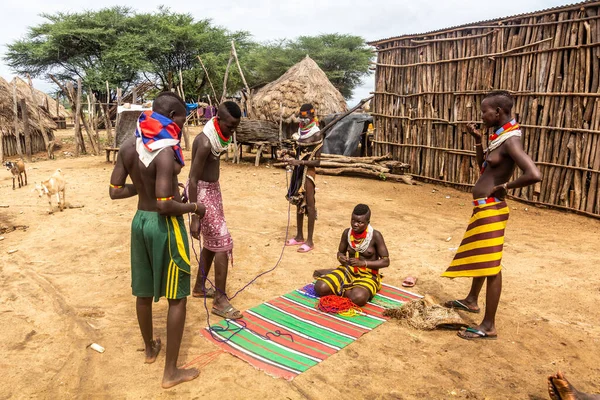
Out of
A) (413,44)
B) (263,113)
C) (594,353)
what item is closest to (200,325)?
(594,353)

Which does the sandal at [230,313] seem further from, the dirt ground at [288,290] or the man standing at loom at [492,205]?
the man standing at loom at [492,205]

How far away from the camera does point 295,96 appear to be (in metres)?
15.3

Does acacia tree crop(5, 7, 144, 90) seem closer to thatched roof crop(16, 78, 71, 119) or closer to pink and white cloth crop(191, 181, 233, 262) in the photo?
thatched roof crop(16, 78, 71, 119)

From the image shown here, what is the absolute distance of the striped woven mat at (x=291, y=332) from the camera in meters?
3.06

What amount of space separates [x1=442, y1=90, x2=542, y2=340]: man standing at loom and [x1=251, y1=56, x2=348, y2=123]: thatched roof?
1176 cm

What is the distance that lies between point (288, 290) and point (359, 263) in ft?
2.82

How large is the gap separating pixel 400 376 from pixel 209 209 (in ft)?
6.41

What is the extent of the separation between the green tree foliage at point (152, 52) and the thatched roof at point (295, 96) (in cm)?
893

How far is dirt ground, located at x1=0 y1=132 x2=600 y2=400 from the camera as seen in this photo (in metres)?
2.81

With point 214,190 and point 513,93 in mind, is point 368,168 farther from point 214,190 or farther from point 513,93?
point 214,190

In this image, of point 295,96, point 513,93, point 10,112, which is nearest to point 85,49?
point 10,112

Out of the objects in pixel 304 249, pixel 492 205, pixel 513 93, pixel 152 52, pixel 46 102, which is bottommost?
pixel 304 249

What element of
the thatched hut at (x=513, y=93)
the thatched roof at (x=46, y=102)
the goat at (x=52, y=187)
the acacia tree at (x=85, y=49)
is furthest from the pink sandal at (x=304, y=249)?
the acacia tree at (x=85, y=49)

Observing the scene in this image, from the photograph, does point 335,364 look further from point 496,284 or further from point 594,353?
point 594,353
